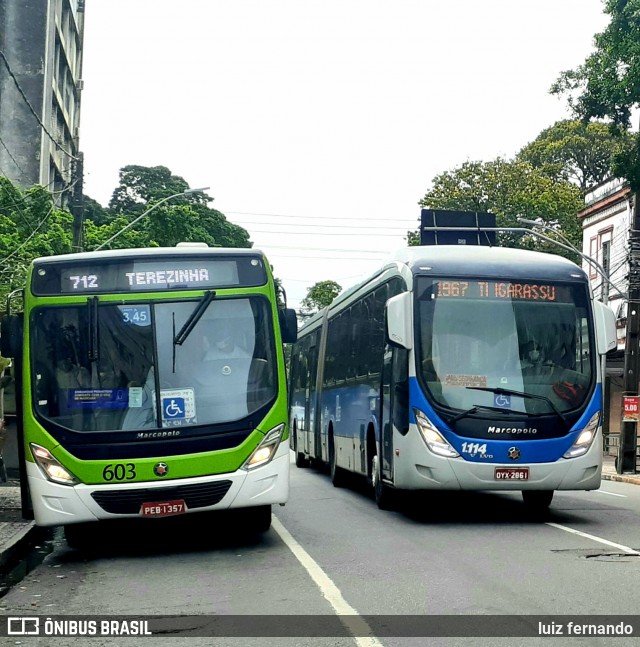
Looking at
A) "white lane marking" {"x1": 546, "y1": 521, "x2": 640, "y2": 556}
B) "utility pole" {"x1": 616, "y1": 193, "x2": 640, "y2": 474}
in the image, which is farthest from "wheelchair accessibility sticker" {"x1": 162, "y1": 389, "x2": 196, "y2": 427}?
"utility pole" {"x1": 616, "y1": 193, "x2": 640, "y2": 474}

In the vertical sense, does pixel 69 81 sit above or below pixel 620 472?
above

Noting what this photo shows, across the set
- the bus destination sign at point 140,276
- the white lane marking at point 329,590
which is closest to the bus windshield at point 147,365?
the bus destination sign at point 140,276

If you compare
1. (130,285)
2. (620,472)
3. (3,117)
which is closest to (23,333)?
(130,285)

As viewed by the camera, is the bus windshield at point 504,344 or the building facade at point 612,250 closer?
the bus windshield at point 504,344

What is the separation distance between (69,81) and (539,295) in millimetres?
48689

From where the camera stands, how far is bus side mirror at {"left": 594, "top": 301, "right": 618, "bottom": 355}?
45.9 feet

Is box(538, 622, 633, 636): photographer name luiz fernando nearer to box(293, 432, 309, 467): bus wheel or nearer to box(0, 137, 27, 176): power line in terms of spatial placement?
box(293, 432, 309, 467): bus wheel

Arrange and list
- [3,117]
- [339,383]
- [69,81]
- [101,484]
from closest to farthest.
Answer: [101,484] → [339,383] → [3,117] → [69,81]

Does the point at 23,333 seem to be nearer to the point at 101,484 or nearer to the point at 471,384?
the point at 101,484

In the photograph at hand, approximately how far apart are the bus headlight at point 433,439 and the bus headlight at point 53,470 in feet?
14.0

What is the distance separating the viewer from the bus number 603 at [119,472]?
442 inches

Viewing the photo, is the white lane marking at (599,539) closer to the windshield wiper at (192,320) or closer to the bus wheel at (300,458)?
the windshield wiper at (192,320)

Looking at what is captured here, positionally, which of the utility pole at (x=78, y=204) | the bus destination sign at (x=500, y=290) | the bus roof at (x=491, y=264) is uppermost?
the utility pole at (x=78, y=204)

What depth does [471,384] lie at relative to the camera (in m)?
13.6
